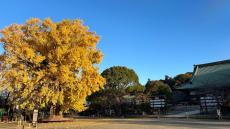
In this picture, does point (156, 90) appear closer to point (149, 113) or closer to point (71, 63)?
point (149, 113)

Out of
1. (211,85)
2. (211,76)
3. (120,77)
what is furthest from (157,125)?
(120,77)

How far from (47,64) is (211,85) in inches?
656

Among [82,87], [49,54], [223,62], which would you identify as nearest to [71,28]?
[49,54]

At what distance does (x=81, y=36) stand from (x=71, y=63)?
330 cm

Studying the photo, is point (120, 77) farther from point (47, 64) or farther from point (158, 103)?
point (47, 64)

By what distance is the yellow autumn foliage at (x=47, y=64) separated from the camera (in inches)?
984

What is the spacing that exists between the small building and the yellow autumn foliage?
10830mm

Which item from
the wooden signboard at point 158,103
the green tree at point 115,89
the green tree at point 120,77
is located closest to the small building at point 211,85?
the wooden signboard at point 158,103

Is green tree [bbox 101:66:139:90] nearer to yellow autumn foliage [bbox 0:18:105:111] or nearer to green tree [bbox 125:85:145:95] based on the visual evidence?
green tree [bbox 125:85:145:95]

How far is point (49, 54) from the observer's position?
2542cm

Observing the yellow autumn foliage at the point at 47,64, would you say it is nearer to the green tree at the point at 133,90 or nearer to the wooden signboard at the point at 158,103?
the wooden signboard at the point at 158,103

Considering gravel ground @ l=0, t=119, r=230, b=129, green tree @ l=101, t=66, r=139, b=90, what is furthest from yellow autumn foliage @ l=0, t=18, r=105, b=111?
green tree @ l=101, t=66, r=139, b=90

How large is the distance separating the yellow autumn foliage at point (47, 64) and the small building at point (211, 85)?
426 inches

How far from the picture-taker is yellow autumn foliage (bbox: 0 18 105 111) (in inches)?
984
